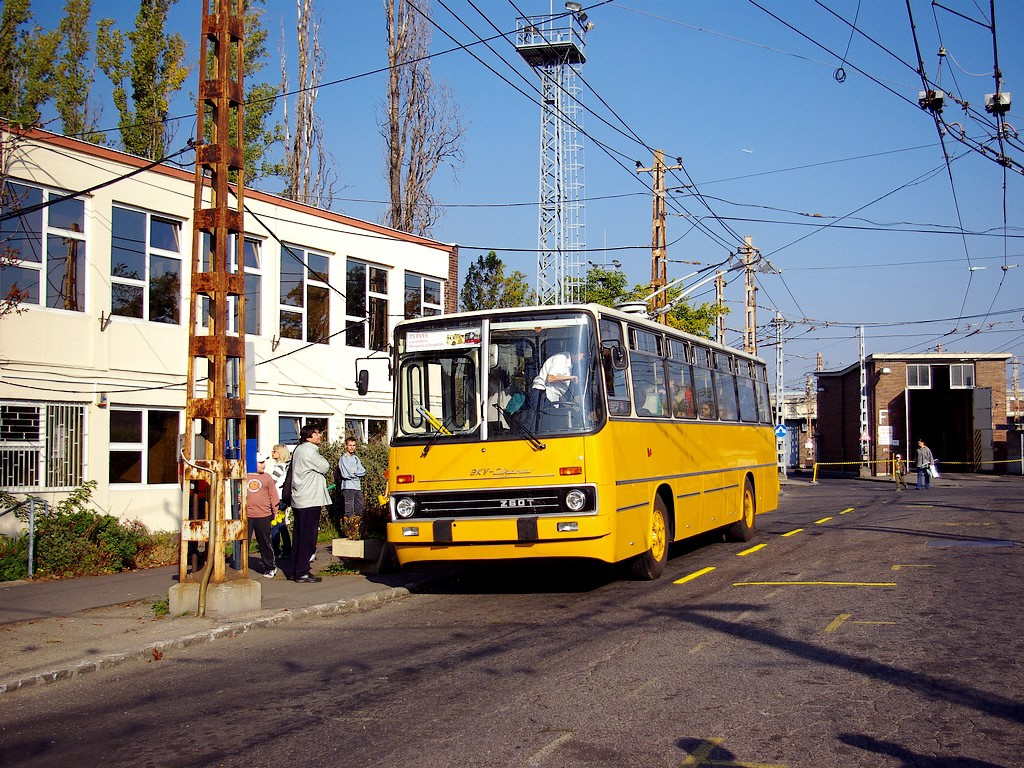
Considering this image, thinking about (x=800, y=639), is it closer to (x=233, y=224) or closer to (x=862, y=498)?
(x=233, y=224)

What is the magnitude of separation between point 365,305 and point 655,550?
12.9 meters

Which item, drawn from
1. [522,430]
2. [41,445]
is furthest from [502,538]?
[41,445]

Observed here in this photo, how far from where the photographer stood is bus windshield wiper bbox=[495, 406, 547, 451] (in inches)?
440

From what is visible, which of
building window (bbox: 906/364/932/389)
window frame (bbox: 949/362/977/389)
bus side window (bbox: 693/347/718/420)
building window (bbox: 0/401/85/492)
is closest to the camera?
bus side window (bbox: 693/347/718/420)

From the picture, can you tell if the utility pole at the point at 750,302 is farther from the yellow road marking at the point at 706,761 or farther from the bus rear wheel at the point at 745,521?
the yellow road marking at the point at 706,761

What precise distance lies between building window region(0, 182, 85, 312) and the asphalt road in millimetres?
8674

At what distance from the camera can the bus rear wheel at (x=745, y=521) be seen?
1773cm

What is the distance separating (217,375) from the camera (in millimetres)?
10773

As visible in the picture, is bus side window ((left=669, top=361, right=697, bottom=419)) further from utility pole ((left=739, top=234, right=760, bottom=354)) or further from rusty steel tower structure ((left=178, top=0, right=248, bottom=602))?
utility pole ((left=739, top=234, right=760, bottom=354))

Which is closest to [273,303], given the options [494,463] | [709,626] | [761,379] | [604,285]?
[761,379]

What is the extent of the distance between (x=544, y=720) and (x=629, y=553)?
568cm

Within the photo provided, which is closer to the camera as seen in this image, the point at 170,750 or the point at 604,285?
the point at 170,750

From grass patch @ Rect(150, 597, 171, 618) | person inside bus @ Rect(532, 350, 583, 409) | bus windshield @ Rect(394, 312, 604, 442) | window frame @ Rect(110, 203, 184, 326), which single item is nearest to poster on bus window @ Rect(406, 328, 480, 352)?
bus windshield @ Rect(394, 312, 604, 442)

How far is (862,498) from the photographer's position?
107ft
